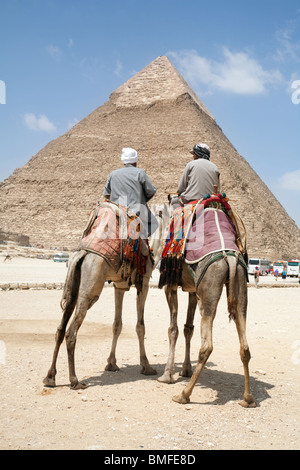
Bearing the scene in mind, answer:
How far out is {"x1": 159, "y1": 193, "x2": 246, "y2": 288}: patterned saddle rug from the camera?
12.5ft

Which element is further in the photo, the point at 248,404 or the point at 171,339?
the point at 171,339

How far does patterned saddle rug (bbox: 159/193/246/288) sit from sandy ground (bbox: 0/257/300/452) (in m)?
1.00

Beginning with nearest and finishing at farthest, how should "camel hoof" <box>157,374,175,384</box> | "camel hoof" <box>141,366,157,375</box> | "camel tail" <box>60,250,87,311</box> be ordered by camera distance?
"camel tail" <box>60,250,87,311</box>, "camel hoof" <box>157,374,175,384</box>, "camel hoof" <box>141,366,157,375</box>

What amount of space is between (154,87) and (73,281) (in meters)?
148

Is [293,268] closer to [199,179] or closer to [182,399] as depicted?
[199,179]

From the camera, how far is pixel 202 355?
3.53m

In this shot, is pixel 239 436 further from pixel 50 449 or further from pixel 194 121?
pixel 194 121

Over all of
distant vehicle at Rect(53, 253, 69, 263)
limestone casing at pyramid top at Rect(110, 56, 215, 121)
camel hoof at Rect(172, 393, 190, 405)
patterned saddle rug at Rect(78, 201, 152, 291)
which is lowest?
camel hoof at Rect(172, 393, 190, 405)

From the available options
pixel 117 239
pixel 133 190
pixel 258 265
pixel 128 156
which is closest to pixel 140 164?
pixel 258 265

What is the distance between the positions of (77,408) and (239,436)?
1.15 metres

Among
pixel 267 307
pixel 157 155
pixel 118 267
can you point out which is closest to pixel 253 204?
pixel 157 155

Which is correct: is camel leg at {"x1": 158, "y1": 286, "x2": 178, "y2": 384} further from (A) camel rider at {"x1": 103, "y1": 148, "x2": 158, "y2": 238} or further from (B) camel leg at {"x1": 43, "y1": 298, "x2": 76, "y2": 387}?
(B) camel leg at {"x1": 43, "y1": 298, "x2": 76, "y2": 387}

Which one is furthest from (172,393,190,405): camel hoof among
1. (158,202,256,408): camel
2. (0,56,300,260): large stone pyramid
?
(0,56,300,260): large stone pyramid
